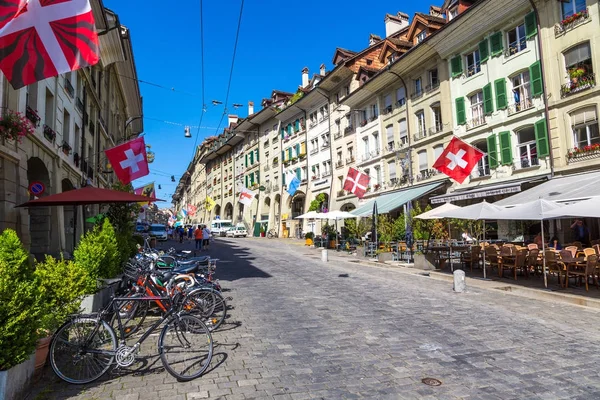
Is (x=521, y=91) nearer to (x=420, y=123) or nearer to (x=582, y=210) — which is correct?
(x=420, y=123)

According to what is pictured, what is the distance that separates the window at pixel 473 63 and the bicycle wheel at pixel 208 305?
68.3 feet

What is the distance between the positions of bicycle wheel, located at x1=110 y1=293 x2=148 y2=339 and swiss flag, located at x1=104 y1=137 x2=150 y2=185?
1071cm

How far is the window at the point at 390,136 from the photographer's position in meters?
30.0

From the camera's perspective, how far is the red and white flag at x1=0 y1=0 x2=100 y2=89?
18.3 ft

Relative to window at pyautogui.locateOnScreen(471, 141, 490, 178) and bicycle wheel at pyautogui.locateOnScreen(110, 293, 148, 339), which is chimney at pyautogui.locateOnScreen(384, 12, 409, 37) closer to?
window at pyautogui.locateOnScreen(471, 141, 490, 178)

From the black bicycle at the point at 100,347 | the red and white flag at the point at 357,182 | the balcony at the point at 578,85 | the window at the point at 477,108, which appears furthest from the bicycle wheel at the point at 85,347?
the window at the point at 477,108

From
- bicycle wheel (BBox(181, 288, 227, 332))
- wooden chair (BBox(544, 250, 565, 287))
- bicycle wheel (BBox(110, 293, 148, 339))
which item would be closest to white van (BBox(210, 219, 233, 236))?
wooden chair (BBox(544, 250, 565, 287))

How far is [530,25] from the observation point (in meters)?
19.1

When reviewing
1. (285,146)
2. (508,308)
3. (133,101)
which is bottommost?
(508,308)

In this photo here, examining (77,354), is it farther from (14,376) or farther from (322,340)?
(322,340)

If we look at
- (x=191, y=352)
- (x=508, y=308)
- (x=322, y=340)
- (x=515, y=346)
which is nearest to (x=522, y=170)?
(x=508, y=308)

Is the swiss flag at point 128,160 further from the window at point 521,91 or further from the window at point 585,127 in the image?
the window at point 585,127

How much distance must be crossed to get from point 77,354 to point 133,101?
41.1m

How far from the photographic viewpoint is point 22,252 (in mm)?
5238
